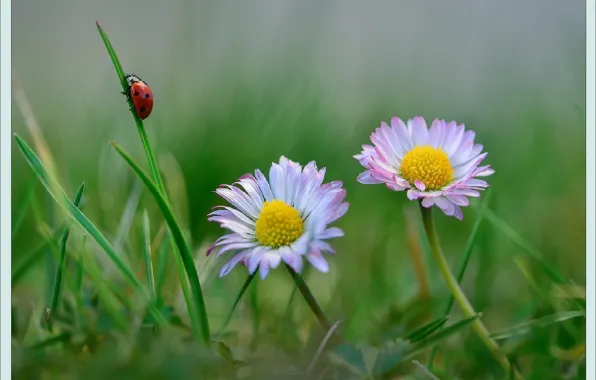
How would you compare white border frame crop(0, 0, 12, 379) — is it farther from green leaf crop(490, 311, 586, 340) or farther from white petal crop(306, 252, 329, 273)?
green leaf crop(490, 311, 586, 340)

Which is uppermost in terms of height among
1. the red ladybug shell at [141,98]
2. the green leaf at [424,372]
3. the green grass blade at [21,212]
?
the red ladybug shell at [141,98]

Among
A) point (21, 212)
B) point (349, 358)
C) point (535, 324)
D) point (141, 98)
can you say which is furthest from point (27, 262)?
point (535, 324)

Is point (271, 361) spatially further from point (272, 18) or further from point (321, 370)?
point (272, 18)

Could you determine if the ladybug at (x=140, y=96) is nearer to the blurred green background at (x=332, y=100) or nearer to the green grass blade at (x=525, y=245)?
the blurred green background at (x=332, y=100)

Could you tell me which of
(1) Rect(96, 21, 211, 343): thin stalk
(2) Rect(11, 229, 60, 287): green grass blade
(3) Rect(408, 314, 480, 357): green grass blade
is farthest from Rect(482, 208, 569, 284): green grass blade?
(2) Rect(11, 229, 60, 287): green grass blade

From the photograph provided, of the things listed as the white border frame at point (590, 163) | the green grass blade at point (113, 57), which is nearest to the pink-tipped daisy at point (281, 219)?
the green grass blade at point (113, 57)
